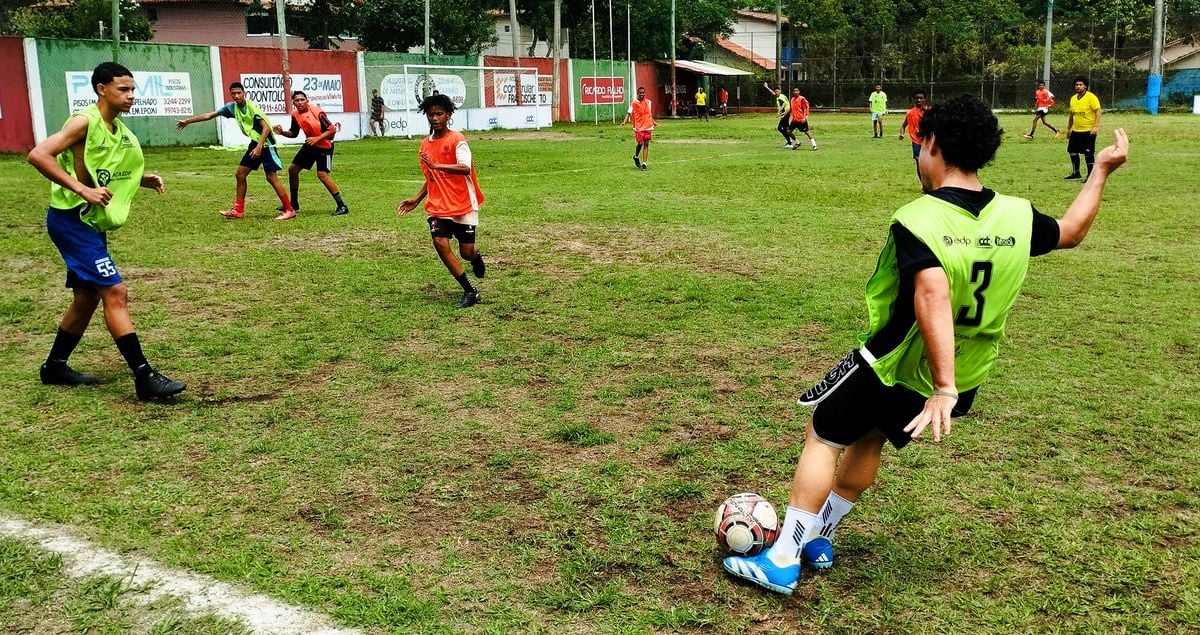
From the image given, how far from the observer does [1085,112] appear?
1820 cm

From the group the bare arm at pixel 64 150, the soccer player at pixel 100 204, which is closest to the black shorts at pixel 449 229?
the soccer player at pixel 100 204

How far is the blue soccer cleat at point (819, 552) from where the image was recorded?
396cm

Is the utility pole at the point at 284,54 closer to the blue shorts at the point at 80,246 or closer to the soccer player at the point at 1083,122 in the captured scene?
the soccer player at the point at 1083,122

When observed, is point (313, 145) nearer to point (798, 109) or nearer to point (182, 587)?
point (182, 587)

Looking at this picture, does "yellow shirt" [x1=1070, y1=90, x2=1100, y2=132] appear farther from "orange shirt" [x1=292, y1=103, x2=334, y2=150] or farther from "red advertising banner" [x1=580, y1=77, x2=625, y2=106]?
"red advertising banner" [x1=580, y1=77, x2=625, y2=106]

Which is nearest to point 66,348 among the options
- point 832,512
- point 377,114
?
point 832,512

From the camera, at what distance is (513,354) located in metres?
7.31

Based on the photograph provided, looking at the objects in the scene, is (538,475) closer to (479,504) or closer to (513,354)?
(479,504)

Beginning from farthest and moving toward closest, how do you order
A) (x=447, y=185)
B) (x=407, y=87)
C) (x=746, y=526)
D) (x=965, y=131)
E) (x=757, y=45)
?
1. (x=757, y=45)
2. (x=407, y=87)
3. (x=447, y=185)
4. (x=746, y=526)
5. (x=965, y=131)

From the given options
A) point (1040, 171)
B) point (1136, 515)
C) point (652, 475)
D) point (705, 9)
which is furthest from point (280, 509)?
point (705, 9)

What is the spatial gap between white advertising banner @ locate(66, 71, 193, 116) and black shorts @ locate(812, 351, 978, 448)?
2607 cm

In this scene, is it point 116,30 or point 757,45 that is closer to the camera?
point 116,30

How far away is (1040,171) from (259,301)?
16.3 m

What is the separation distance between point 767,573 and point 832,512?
382 mm
